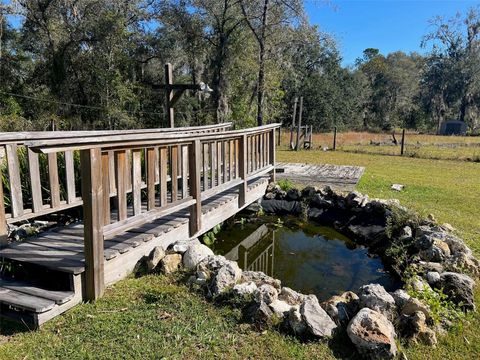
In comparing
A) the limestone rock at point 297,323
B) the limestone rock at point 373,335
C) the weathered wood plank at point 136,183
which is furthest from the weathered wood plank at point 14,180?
the limestone rock at point 373,335

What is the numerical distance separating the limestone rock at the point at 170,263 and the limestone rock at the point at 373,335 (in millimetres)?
1559

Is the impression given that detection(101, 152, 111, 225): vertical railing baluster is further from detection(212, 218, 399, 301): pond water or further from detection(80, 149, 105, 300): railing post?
detection(212, 218, 399, 301): pond water

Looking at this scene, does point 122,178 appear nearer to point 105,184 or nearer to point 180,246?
point 105,184

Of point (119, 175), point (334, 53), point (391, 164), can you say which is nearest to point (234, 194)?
point (119, 175)

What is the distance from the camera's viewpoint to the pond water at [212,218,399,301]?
3.85m

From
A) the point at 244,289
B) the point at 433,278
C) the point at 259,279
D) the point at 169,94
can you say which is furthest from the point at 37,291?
the point at 169,94

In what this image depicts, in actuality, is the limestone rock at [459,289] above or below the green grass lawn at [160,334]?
above

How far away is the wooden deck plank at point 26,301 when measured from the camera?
90.7 inches

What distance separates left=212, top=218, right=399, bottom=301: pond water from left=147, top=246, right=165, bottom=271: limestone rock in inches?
50.7

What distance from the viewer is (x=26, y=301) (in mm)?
2369

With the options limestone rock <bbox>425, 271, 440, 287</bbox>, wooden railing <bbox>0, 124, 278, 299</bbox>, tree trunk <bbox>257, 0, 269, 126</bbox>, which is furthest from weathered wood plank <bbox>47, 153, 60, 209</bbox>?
tree trunk <bbox>257, 0, 269, 126</bbox>

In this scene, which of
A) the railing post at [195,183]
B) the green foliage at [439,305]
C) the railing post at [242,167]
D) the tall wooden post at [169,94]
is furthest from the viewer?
the tall wooden post at [169,94]

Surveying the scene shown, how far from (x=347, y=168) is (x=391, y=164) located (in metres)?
2.28

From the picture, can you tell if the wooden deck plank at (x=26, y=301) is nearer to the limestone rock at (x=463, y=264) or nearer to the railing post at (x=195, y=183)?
the railing post at (x=195, y=183)
